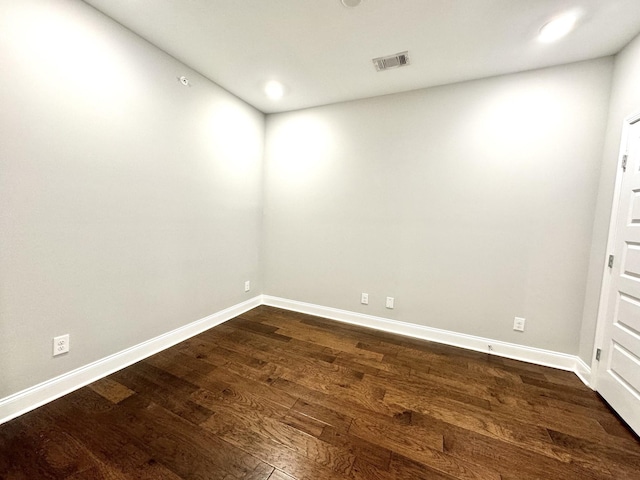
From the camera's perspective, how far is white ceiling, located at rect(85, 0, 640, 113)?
158 cm

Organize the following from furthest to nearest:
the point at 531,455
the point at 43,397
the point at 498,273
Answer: the point at 498,273
the point at 43,397
the point at 531,455

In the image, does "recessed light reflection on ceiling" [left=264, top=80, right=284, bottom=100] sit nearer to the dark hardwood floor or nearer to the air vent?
the air vent

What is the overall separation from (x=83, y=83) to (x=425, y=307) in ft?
11.4

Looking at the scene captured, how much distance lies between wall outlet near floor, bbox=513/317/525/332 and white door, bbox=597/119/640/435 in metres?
0.50

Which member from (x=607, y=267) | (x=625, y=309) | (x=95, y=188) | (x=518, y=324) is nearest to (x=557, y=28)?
(x=607, y=267)

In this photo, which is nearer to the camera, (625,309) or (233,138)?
(625,309)

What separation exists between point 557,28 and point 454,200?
4.45 ft

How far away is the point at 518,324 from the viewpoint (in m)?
2.27

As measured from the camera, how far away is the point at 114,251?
1.89 meters

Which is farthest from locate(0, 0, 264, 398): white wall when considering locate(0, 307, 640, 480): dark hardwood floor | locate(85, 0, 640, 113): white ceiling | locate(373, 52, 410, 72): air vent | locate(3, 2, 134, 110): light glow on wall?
locate(373, 52, 410, 72): air vent

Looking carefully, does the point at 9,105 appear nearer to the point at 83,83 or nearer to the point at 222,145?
the point at 83,83

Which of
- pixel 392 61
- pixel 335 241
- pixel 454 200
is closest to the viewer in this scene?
pixel 392 61

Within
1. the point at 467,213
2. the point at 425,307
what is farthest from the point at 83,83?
the point at 425,307

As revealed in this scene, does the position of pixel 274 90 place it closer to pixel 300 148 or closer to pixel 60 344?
pixel 300 148
